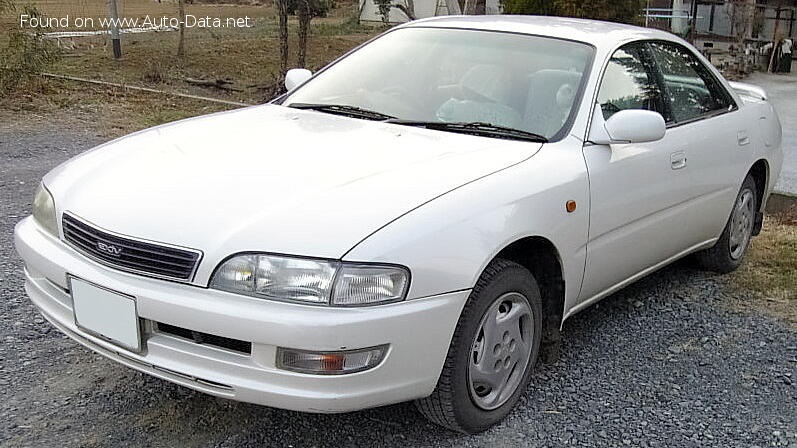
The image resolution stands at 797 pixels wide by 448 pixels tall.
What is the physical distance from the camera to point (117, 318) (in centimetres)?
266

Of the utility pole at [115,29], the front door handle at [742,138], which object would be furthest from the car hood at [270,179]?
the utility pole at [115,29]

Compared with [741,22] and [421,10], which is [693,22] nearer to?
[741,22]

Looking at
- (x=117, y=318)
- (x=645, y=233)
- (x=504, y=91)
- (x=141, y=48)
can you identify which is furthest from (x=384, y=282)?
(x=141, y=48)

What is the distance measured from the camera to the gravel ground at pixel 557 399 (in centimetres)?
302

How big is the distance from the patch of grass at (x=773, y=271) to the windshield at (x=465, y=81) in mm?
1825

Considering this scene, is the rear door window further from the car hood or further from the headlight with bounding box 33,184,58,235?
the headlight with bounding box 33,184,58,235

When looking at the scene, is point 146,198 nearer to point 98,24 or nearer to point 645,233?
point 645,233

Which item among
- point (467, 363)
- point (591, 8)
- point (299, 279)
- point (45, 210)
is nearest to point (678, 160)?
point (467, 363)

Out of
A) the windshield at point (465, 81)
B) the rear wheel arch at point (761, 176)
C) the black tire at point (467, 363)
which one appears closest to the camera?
the black tire at point (467, 363)

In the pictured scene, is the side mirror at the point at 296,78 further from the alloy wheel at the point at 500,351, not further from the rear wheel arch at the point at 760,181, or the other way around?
the rear wheel arch at the point at 760,181

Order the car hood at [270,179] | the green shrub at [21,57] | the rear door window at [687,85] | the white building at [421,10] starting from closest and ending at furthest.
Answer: the car hood at [270,179] → the rear door window at [687,85] → the green shrub at [21,57] → the white building at [421,10]

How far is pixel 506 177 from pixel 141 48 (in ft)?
44.1

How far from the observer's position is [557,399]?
3.38m

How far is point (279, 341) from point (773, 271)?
374cm
